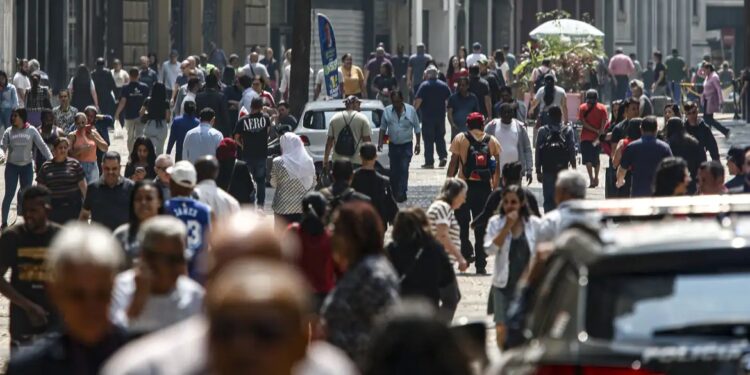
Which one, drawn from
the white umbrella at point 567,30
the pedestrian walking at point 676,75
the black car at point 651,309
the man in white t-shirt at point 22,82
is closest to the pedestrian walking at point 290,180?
the black car at point 651,309

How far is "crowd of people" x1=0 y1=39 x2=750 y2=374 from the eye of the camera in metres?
4.54

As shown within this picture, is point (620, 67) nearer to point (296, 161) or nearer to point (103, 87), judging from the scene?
point (103, 87)

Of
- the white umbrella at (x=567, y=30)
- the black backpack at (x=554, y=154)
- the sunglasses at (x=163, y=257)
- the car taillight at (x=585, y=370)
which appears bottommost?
the car taillight at (x=585, y=370)

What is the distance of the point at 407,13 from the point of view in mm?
57500

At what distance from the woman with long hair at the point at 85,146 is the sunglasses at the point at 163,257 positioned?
1344 centimetres

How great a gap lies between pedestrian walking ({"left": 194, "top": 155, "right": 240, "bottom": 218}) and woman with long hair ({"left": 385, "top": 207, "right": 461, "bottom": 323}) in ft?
4.50

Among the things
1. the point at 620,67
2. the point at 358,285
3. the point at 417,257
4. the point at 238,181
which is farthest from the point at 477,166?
the point at 620,67

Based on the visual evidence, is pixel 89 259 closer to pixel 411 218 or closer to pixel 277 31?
pixel 411 218

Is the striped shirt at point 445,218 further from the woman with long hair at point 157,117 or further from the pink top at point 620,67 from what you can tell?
the pink top at point 620,67

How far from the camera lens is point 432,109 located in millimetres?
30266

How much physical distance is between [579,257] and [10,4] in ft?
115

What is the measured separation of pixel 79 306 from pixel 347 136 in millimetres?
16256

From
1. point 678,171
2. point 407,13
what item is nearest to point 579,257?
point 678,171

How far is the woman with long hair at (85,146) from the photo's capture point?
2083 cm
